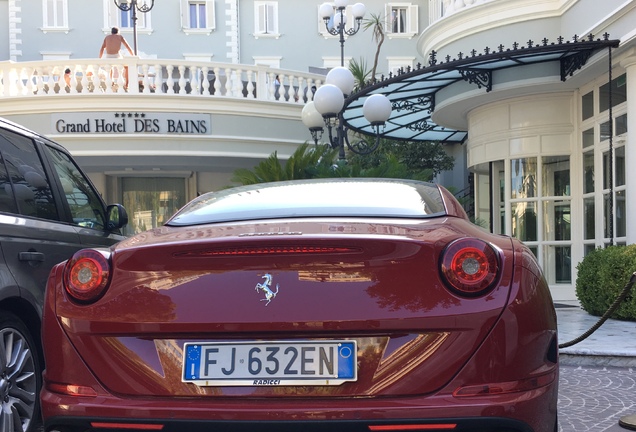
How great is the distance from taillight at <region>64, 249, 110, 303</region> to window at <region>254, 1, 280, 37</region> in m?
33.1

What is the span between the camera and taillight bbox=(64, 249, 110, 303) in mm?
2699

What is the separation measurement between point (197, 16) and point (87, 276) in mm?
33582

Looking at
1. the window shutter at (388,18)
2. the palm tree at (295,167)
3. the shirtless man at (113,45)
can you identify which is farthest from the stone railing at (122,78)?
the window shutter at (388,18)

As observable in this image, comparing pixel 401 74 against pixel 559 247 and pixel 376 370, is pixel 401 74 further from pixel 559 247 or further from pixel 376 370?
pixel 376 370

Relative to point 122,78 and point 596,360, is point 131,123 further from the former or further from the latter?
point 596,360

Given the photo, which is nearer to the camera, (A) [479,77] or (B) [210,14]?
(A) [479,77]

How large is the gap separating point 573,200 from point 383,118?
3414 mm

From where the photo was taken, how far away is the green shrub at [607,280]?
925 cm

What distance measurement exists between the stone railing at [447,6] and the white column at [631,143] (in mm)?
3111

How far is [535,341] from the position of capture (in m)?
2.61

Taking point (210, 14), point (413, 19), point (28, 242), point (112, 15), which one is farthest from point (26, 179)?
point (413, 19)

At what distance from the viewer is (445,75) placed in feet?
39.7

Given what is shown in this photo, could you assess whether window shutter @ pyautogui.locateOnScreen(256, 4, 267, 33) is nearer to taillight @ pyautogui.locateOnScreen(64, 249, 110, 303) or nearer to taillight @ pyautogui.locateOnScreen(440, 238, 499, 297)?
taillight @ pyautogui.locateOnScreen(64, 249, 110, 303)

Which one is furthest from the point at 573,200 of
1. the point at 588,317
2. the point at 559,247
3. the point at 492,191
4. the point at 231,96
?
the point at 231,96
